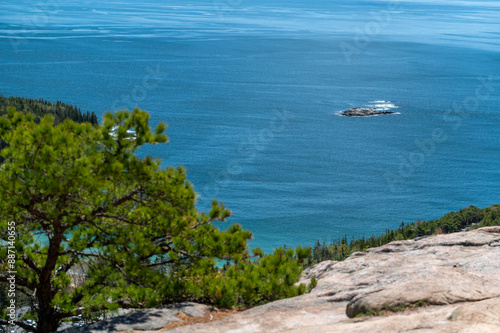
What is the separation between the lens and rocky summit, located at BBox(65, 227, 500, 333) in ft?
28.6

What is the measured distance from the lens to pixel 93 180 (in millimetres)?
12219

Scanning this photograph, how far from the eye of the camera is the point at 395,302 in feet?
32.8

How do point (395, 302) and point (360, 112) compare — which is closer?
point (395, 302)

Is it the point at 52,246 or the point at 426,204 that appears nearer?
the point at 52,246

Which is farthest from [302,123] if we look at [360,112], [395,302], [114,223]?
[395,302]

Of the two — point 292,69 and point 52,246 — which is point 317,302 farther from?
point 292,69

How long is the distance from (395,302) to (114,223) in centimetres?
704

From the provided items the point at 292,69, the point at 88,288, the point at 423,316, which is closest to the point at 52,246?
the point at 88,288

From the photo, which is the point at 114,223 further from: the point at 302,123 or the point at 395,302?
the point at 302,123

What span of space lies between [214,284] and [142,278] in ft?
5.99

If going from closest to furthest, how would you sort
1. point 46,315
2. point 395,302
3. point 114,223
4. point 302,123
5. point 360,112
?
point 395,302 < point 46,315 < point 114,223 < point 302,123 < point 360,112

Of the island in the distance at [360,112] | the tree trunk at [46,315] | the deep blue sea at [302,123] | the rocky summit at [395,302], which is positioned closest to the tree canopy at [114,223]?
the tree trunk at [46,315]

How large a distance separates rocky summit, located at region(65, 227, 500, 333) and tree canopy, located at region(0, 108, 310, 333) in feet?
3.72

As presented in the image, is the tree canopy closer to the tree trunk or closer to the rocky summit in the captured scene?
the tree trunk
